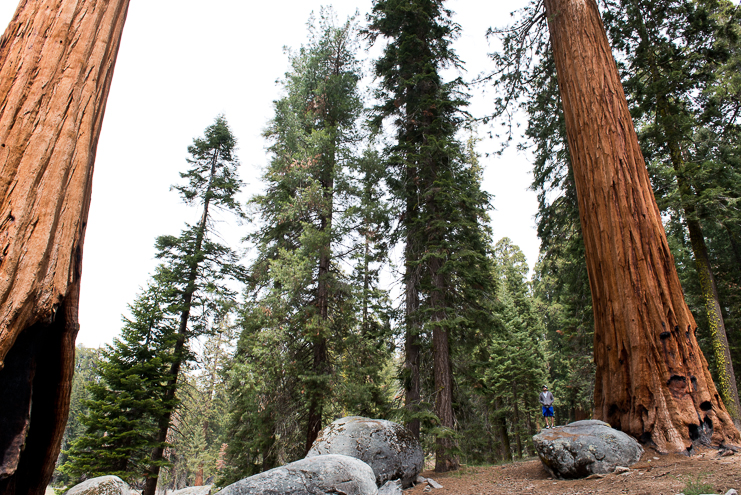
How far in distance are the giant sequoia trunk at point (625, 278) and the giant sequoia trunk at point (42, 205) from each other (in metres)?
6.50

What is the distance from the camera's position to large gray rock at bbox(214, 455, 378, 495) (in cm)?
388

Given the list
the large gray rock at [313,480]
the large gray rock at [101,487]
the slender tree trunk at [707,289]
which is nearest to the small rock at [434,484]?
the large gray rock at [313,480]

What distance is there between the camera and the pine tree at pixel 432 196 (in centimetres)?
916

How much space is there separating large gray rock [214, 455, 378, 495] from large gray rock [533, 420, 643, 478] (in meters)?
2.82

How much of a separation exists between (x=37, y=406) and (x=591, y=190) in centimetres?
720

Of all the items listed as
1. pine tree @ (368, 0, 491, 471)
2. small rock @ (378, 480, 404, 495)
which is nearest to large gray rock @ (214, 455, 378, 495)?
small rock @ (378, 480, 404, 495)

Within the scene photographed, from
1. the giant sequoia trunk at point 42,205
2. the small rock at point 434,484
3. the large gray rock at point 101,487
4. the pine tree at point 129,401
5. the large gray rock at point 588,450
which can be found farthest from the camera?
the pine tree at point 129,401

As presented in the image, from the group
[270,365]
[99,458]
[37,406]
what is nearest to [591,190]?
[37,406]

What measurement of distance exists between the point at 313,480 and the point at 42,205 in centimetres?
390

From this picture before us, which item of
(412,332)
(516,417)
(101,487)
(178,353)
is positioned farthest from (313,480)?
(516,417)

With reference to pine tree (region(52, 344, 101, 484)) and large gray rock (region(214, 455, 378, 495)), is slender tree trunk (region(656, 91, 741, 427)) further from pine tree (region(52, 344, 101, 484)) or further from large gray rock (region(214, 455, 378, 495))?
pine tree (region(52, 344, 101, 484))

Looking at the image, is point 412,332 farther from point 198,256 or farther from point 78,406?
point 78,406

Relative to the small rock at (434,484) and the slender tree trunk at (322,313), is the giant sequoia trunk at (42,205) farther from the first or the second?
the slender tree trunk at (322,313)

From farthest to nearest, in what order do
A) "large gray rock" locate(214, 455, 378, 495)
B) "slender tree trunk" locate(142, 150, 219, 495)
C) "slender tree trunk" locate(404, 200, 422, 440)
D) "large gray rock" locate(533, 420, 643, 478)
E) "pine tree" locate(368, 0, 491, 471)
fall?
1. "slender tree trunk" locate(142, 150, 219, 495)
2. "slender tree trunk" locate(404, 200, 422, 440)
3. "pine tree" locate(368, 0, 491, 471)
4. "large gray rock" locate(533, 420, 643, 478)
5. "large gray rock" locate(214, 455, 378, 495)
